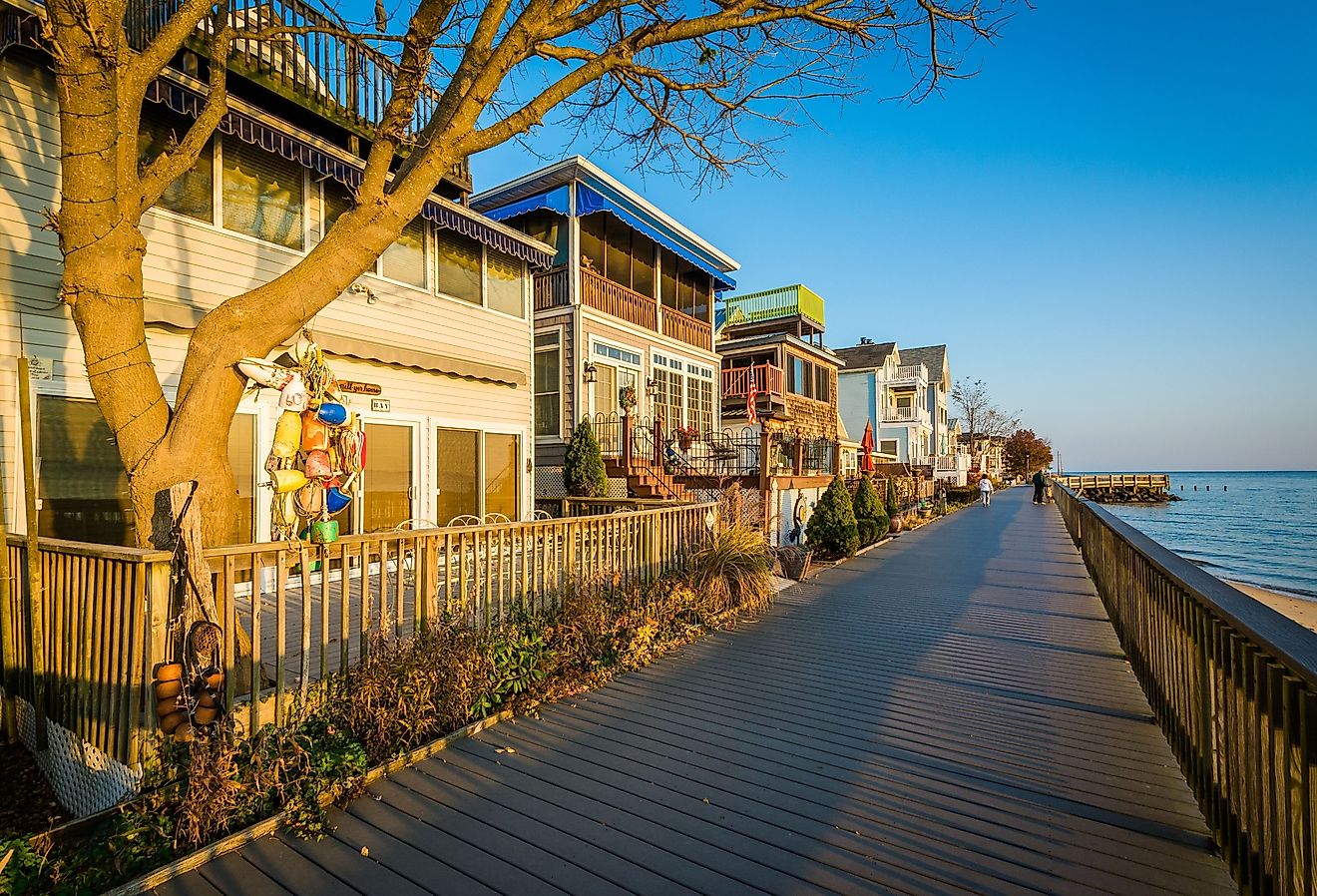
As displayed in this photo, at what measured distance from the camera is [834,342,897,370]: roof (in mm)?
38188

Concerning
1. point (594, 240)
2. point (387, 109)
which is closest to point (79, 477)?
point (387, 109)

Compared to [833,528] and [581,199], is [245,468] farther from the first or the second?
[833,528]

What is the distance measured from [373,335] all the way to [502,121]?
466cm

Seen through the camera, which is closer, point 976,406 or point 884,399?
point 884,399

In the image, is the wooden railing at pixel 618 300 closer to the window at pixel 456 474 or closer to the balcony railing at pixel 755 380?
the window at pixel 456 474

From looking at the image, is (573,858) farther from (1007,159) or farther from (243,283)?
(1007,159)

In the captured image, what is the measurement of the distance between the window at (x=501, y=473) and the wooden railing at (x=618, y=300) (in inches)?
183

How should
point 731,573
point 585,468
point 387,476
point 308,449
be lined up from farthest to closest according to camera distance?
point 585,468 < point 387,476 < point 731,573 < point 308,449

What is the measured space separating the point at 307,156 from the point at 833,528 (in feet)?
34.1

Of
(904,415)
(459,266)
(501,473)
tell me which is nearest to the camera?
(459,266)

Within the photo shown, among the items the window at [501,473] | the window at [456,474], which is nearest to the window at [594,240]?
the window at [501,473]

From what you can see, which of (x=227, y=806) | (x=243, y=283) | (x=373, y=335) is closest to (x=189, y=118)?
(x=243, y=283)

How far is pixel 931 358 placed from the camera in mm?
48656

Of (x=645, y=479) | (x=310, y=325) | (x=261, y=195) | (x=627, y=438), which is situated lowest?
(x=645, y=479)
